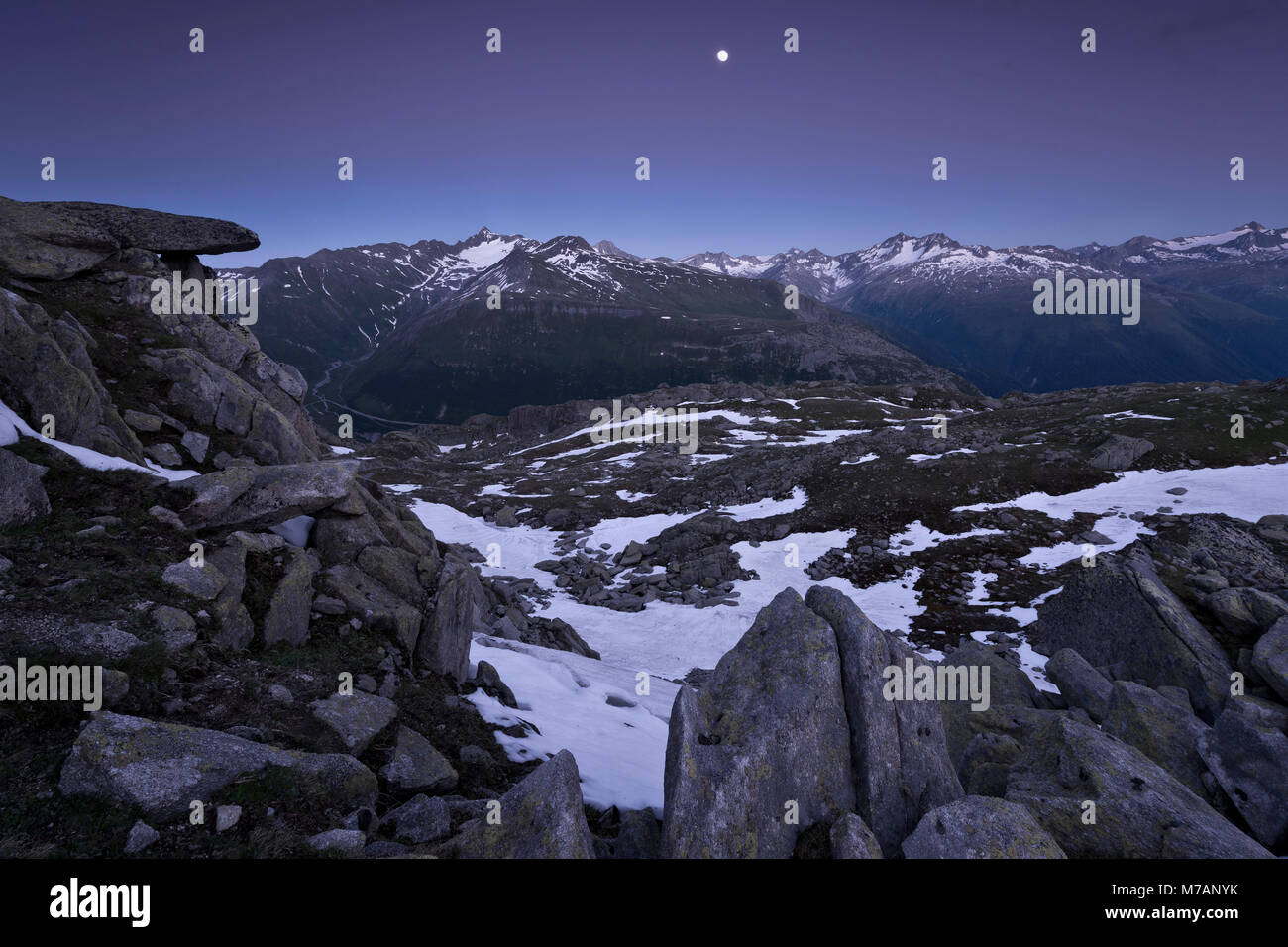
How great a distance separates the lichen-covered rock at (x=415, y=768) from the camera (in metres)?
10.8

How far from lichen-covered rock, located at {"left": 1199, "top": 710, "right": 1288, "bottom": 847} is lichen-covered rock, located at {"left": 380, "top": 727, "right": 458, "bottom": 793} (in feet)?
56.2

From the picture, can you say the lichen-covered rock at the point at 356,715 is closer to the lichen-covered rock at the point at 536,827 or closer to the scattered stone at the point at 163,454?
the lichen-covered rock at the point at 536,827

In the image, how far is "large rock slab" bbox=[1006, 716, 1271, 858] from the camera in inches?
367

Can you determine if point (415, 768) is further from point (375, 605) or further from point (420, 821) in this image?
point (375, 605)

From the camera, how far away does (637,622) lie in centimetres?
3631

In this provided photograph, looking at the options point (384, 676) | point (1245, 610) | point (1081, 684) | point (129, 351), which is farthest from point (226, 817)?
point (1245, 610)

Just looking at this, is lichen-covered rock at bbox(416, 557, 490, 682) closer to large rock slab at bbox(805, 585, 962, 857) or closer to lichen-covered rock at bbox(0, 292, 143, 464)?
lichen-covered rock at bbox(0, 292, 143, 464)

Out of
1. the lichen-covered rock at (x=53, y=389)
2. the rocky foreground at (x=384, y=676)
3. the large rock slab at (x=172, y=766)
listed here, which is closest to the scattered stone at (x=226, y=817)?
the rocky foreground at (x=384, y=676)

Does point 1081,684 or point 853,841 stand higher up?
point 853,841

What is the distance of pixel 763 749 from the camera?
10.1 meters

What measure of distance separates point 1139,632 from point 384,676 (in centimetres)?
2560

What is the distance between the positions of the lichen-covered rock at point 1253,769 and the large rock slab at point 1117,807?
2.99 meters
